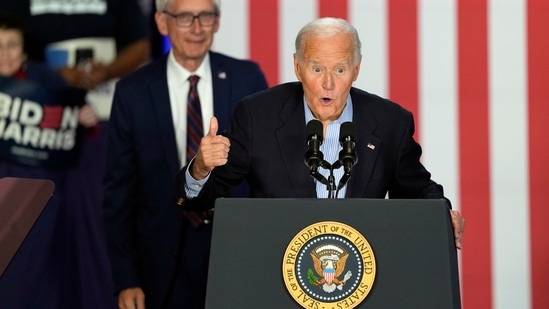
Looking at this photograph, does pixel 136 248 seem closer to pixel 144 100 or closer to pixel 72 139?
pixel 144 100

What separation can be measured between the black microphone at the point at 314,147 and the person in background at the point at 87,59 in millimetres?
2059

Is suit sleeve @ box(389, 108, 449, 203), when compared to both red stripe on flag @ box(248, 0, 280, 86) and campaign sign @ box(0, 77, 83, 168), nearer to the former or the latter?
red stripe on flag @ box(248, 0, 280, 86)

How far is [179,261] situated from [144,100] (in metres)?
0.54

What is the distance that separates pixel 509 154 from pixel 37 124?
179 cm

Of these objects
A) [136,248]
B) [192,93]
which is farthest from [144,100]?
[136,248]

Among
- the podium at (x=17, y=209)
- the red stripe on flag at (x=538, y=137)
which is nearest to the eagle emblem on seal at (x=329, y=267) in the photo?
the podium at (x=17, y=209)

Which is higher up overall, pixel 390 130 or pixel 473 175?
pixel 390 130

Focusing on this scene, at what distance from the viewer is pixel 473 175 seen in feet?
15.9

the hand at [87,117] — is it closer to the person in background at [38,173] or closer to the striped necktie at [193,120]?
the person in background at [38,173]

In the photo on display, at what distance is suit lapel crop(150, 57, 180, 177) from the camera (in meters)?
4.07

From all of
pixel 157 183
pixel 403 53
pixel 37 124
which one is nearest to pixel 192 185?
pixel 157 183

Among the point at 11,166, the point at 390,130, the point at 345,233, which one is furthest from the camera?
the point at 11,166

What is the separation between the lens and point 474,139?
4.83m

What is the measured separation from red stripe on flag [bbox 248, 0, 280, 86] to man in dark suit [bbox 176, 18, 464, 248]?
1.50 meters
